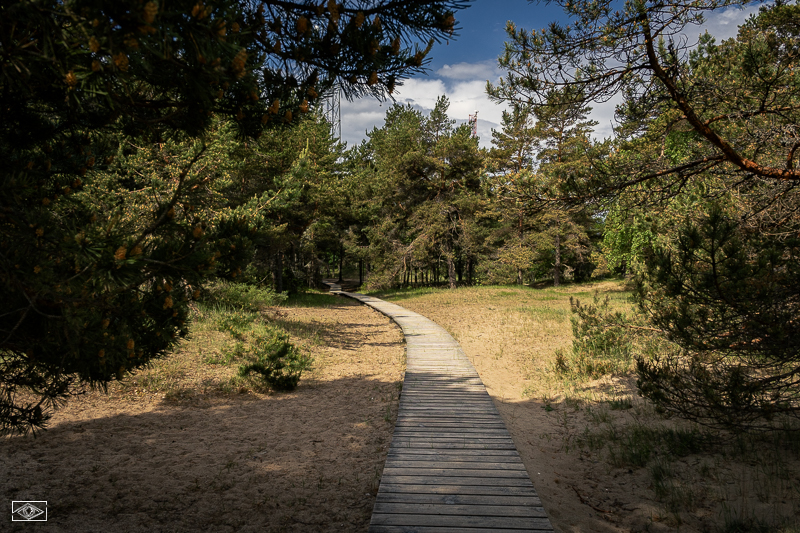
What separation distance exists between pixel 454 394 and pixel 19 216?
209 inches

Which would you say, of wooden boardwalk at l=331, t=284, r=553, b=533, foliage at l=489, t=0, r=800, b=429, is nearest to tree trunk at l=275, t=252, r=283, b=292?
wooden boardwalk at l=331, t=284, r=553, b=533

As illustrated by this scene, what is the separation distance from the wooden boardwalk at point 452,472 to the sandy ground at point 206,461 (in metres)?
0.41

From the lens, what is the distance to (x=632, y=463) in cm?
461

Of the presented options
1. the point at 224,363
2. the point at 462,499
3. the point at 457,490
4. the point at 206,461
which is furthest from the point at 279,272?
the point at 462,499

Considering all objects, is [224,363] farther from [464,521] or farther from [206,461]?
[464,521]

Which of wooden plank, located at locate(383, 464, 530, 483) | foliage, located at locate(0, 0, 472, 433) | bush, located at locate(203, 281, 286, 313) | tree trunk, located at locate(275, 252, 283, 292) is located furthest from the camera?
tree trunk, located at locate(275, 252, 283, 292)

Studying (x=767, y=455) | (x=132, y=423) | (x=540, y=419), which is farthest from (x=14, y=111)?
(x=767, y=455)

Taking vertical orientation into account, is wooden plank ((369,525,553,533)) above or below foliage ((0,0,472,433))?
below

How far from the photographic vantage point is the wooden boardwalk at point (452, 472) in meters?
A: 3.12

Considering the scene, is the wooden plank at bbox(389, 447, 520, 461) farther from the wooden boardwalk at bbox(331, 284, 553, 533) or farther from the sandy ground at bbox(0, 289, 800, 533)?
the sandy ground at bbox(0, 289, 800, 533)

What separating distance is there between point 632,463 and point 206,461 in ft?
15.0

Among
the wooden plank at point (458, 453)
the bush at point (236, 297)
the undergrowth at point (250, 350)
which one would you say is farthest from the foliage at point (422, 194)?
the wooden plank at point (458, 453)

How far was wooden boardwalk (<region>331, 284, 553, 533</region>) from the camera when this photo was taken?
312 cm

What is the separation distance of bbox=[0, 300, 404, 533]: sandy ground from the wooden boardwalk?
406 mm
